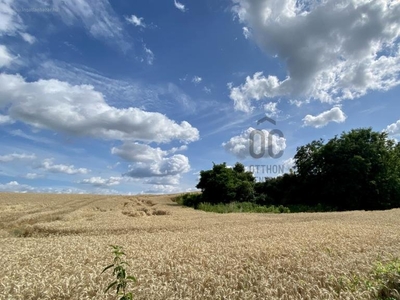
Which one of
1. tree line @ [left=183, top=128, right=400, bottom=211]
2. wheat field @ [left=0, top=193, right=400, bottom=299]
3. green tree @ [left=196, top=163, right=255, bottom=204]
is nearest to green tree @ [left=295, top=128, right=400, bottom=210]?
tree line @ [left=183, top=128, right=400, bottom=211]

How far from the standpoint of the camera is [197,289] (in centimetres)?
421

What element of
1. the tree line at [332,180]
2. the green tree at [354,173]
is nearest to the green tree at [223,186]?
the tree line at [332,180]

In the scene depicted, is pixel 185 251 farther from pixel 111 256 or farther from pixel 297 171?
pixel 297 171

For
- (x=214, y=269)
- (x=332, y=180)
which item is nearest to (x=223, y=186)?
(x=332, y=180)

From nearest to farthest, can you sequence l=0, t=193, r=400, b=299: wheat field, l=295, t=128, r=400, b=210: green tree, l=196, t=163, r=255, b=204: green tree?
1. l=0, t=193, r=400, b=299: wheat field
2. l=295, t=128, r=400, b=210: green tree
3. l=196, t=163, r=255, b=204: green tree

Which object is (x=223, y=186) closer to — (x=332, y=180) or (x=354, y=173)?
(x=332, y=180)

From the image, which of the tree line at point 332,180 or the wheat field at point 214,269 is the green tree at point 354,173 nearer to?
the tree line at point 332,180

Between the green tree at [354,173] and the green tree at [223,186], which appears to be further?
the green tree at [223,186]

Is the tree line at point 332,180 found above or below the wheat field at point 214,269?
above

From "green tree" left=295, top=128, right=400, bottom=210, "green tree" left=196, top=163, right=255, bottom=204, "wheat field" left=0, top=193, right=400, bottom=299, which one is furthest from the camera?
"green tree" left=196, top=163, right=255, bottom=204

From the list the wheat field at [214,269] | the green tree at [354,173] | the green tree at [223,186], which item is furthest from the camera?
the green tree at [223,186]

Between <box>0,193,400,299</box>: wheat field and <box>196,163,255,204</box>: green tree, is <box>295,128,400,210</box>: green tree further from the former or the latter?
<box>0,193,400,299</box>: wheat field

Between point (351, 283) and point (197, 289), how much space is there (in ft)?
7.44

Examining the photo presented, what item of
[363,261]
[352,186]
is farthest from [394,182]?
[363,261]
